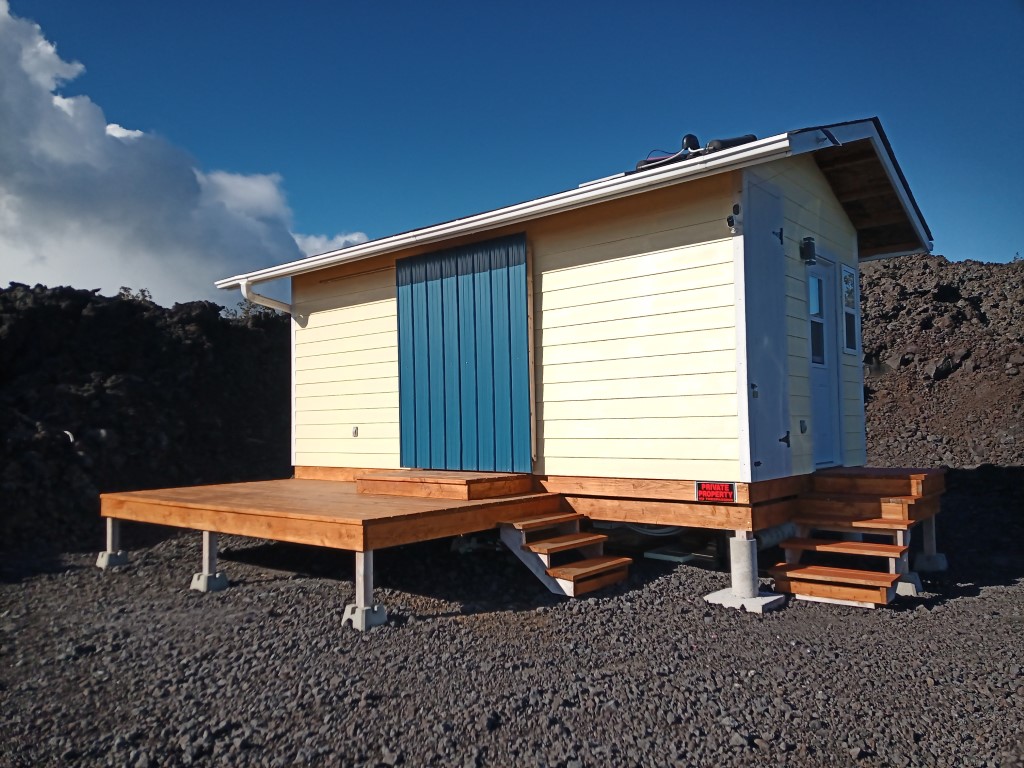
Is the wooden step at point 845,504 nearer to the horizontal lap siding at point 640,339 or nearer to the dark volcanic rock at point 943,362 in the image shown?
the horizontal lap siding at point 640,339

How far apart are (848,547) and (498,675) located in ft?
9.08

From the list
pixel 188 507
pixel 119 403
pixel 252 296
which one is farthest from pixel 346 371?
pixel 119 403

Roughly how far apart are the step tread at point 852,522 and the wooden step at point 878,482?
0.28 m

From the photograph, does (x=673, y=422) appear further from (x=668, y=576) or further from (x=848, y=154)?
(x=848, y=154)

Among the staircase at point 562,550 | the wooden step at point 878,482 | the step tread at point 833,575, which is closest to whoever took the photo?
the step tread at point 833,575

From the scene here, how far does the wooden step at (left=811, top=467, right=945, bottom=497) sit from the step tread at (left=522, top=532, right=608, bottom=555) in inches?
68.4

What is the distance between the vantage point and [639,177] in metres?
5.12

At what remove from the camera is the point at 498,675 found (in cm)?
357

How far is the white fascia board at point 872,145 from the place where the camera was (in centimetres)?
493

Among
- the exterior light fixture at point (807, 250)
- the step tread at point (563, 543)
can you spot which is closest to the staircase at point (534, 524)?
the step tread at point (563, 543)

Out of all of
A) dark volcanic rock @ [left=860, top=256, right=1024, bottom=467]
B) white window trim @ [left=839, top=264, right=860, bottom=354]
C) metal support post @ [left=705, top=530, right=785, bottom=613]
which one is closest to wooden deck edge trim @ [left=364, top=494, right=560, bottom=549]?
metal support post @ [left=705, top=530, right=785, bottom=613]

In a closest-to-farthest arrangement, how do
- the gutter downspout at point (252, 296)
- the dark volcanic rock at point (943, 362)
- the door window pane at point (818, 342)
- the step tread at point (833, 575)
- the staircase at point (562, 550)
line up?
the step tread at point (833, 575) → the staircase at point (562, 550) → the door window pane at point (818, 342) → the gutter downspout at point (252, 296) → the dark volcanic rock at point (943, 362)

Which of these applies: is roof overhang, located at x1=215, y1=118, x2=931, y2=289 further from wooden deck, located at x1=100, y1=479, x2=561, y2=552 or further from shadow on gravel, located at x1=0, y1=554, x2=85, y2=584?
shadow on gravel, located at x1=0, y1=554, x2=85, y2=584

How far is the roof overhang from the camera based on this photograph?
4880mm
